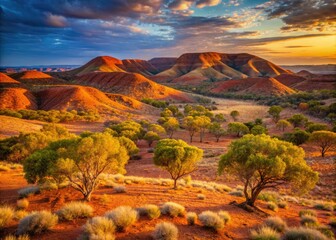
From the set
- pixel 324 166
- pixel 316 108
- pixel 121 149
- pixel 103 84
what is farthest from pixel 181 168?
pixel 103 84

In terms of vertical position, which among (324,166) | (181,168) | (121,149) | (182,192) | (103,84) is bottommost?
(324,166)

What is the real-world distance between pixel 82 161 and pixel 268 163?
1136 centimetres

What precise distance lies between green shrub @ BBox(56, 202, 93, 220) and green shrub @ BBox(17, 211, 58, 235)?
0.84 metres

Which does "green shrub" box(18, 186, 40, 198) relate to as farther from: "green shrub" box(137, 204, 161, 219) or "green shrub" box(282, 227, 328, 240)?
"green shrub" box(282, 227, 328, 240)

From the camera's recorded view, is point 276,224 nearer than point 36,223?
No

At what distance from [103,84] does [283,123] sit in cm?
10608

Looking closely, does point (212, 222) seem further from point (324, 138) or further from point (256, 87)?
point (256, 87)

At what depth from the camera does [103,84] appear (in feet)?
448

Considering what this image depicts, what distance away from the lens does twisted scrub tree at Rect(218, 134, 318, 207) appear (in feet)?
46.6

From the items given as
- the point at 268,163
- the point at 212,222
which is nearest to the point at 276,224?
the point at 268,163

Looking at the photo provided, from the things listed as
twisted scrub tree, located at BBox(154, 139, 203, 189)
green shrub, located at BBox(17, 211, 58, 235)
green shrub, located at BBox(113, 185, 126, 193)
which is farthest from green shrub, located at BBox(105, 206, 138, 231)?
twisted scrub tree, located at BBox(154, 139, 203, 189)

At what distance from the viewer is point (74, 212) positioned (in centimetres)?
1080

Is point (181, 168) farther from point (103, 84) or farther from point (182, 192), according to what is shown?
point (103, 84)

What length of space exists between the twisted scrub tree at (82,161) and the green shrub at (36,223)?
408 centimetres
